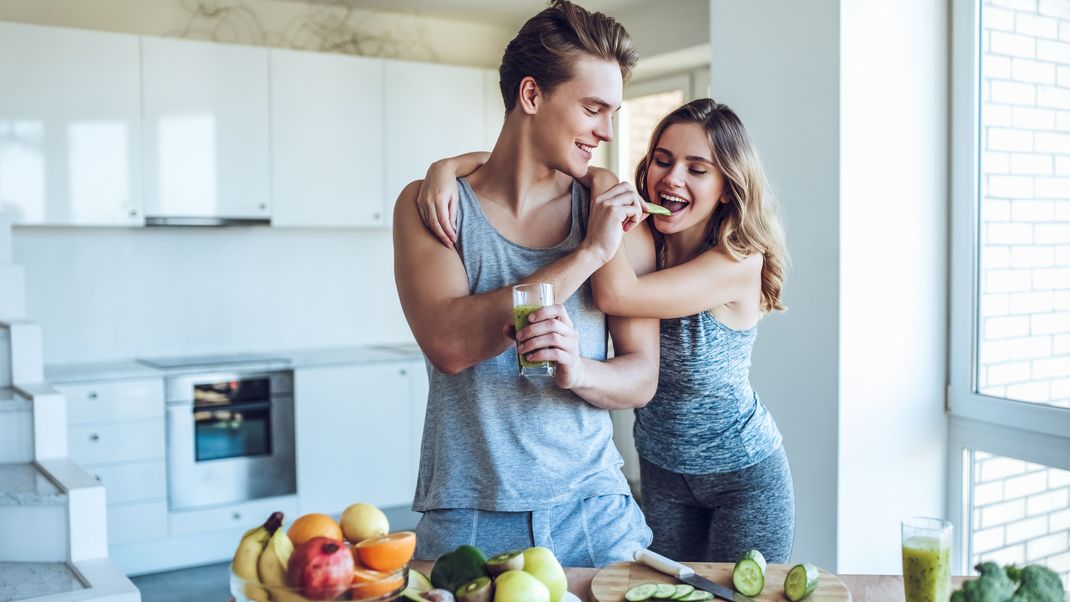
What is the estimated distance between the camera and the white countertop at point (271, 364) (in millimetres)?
4355

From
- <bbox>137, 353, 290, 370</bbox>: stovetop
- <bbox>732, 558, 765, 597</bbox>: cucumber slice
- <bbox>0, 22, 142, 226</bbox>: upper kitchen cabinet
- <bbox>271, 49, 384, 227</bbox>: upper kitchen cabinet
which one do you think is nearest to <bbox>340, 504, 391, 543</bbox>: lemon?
<bbox>732, 558, 765, 597</bbox>: cucumber slice

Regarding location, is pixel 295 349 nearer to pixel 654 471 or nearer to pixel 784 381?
pixel 784 381

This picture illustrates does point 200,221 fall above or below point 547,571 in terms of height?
above

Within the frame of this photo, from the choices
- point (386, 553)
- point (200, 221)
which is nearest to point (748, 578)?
point (386, 553)

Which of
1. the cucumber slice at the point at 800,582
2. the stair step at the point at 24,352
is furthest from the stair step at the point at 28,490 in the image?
the cucumber slice at the point at 800,582

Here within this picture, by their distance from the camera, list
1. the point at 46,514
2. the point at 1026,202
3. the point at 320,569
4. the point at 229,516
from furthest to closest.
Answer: the point at 229,516 → the point at 1026,202 → the point at 46,514 → the point at 320,569

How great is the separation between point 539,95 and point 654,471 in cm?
99

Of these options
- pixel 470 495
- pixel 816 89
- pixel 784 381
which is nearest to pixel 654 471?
pixel 470 495

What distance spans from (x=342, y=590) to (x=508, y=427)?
55cm

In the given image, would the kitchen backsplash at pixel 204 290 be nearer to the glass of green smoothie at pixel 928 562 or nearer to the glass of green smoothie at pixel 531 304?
the glass of green smoothie at pixel 531 304

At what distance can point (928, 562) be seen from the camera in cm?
133

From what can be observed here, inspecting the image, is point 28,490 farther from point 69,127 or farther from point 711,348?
point 69,127

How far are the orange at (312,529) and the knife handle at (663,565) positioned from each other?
512 millimetres

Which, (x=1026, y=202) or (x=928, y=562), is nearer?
(x=928, y=562)
